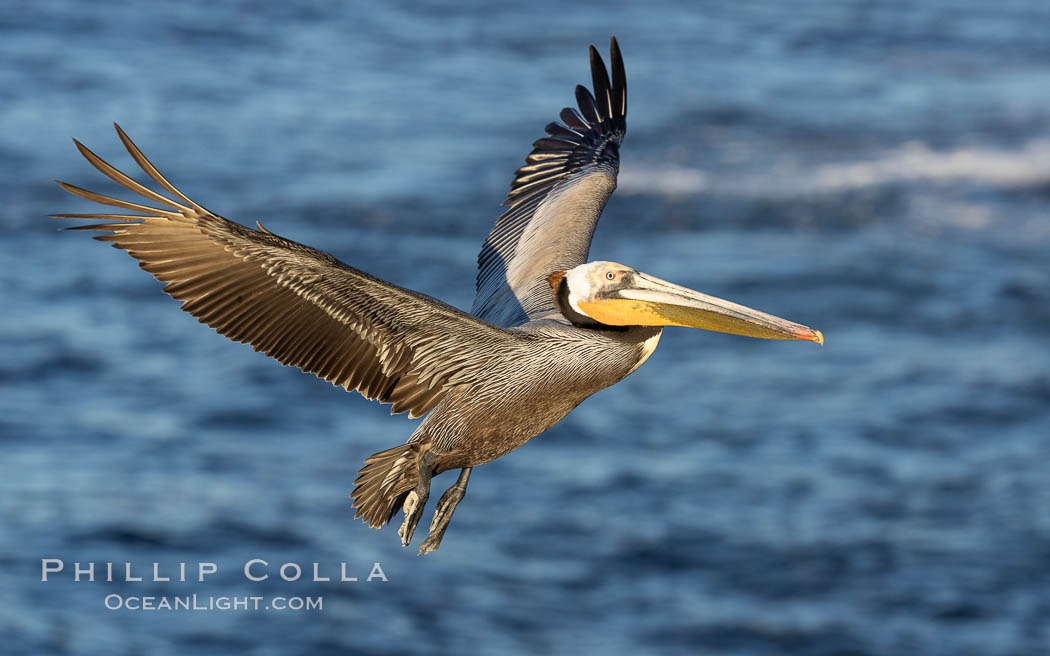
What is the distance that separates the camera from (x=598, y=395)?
66750 mm

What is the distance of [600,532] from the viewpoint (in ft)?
208

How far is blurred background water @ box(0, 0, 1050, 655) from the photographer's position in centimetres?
6338

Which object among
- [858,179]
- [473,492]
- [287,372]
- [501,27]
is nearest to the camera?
[473,492]

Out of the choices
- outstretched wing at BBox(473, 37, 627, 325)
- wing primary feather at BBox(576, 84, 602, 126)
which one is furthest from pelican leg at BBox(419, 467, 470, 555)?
wing primary feather at BBox(576, 84, 602, 126)

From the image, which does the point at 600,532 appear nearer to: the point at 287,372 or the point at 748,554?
the point at 748,554

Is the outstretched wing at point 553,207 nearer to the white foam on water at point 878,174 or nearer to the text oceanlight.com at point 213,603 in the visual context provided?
the white foam on water at point 878,174

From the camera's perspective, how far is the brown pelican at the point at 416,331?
904cm

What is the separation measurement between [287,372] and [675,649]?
832 inches

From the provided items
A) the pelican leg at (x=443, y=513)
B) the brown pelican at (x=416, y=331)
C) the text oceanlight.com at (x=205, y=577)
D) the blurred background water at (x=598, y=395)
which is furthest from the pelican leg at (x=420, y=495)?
the text oceanlight.com at (x=205, y=577)

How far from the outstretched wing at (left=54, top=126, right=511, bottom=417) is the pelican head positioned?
1.83 ft

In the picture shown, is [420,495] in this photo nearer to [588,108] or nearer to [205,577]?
[588,108]

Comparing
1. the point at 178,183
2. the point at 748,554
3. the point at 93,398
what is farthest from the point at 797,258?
the point at 93,398

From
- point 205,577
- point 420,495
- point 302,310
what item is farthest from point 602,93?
point 205,577

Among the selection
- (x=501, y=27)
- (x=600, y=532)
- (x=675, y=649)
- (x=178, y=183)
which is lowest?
(x=675, y=649)
